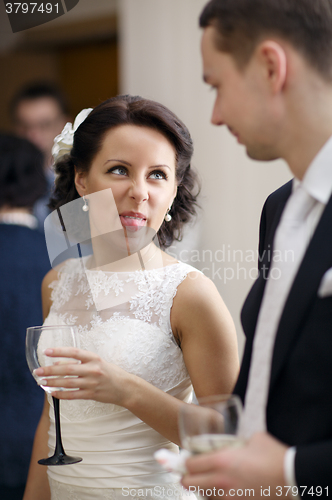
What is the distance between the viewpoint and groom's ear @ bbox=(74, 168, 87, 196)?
1602mm

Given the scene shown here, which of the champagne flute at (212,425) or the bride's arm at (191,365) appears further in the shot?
the bride's arm at (191,365)

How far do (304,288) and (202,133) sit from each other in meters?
2.97

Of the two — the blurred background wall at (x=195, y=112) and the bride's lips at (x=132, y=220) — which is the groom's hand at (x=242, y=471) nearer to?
the bride's lips at (x=132, y=220)

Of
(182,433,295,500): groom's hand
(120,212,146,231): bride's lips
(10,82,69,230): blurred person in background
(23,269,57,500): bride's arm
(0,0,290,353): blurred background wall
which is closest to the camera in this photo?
(182,433,295,500): groom's hand

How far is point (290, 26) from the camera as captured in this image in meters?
0.80

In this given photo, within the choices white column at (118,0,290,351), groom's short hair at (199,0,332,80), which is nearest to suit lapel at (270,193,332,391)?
groom's short hair at (199,0,332,80)

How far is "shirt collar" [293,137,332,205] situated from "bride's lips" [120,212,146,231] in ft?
2.28

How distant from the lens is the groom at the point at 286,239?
71 cm

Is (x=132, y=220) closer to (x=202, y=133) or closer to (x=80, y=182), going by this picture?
(x=80, y=182)

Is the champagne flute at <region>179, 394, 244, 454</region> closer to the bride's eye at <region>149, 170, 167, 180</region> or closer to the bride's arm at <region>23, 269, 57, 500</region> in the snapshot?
the bride's eye at <region>149, 170, 167, 180</region>

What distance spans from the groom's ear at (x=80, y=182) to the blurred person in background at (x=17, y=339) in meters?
0.55

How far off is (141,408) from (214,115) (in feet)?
2.25

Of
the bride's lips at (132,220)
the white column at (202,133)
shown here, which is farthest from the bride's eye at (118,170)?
the white column at (202,133)

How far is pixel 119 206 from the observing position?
1.45 m
